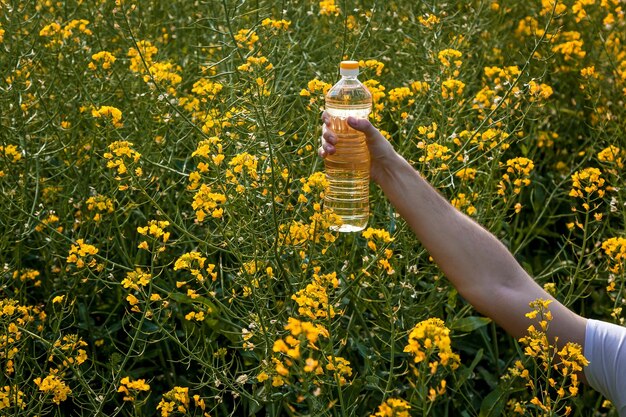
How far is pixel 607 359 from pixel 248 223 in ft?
3.12

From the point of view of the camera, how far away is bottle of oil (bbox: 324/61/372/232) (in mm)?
2426

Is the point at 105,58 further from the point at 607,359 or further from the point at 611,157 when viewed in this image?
the point at 607,359

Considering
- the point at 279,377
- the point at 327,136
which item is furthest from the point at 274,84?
the point at 279,377

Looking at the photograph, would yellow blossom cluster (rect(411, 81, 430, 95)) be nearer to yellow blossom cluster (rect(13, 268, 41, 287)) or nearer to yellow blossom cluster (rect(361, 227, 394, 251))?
yellow blossom cluster (rect(361, 227, 394, 251))

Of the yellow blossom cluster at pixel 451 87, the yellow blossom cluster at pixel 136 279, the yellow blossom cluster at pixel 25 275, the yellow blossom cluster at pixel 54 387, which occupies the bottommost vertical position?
the yellow blossom cluster at pixel 25 275

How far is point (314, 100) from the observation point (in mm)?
3002

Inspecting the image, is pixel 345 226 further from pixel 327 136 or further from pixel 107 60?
pixel 107 60

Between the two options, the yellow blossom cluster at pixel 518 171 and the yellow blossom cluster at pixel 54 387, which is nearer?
the yellow blossom cluster at pixel 54 387

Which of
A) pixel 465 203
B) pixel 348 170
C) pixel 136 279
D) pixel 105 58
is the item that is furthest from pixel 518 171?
pixel 105 58

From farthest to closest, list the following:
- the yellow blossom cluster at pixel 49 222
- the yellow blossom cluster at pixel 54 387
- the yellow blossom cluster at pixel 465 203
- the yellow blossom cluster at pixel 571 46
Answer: the yellow blossom cluster at pixel 571 46 < the yellow blossom cluster at pixel 49 222 < the yellow blossom cluster at pixel 465 203 < the yellow blossom cluster at pixel 54 387

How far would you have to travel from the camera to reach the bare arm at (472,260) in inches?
87.0

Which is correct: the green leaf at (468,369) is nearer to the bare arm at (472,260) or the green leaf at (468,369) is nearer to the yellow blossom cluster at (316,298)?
the bare arm at (472,260)

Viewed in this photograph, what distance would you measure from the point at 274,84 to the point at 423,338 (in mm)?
1637

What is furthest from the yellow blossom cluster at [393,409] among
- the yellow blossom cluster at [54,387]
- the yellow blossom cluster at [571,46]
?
the yellow blossom cluster at [571,46]
